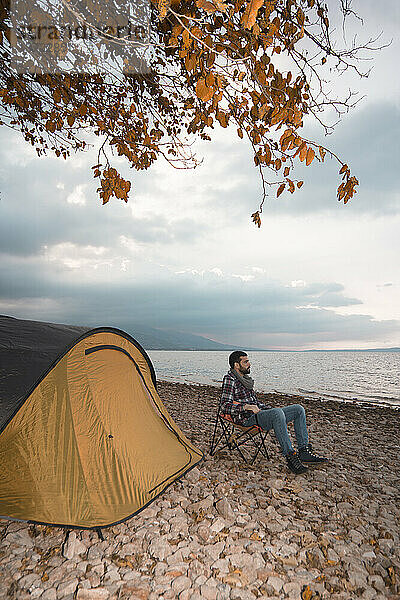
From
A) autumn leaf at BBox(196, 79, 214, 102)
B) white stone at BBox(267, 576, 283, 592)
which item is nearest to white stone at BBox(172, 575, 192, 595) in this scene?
white stone at BBox(267, 576, 283, 592)

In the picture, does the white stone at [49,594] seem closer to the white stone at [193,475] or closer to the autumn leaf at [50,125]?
the white stone at [193,475]

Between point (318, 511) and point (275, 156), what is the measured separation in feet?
13.3

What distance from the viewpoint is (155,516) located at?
12.3 ft

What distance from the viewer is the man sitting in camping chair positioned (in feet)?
16.8

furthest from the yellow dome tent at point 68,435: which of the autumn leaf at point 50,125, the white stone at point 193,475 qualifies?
the autumn leaf at point 50,125

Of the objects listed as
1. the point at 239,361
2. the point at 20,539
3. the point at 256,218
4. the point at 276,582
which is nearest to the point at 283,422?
the point at 239,361

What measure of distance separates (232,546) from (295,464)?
201 centimetres

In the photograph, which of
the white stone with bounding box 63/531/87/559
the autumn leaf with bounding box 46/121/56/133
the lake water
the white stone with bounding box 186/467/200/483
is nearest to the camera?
the white stone with bounding box 63/531/87/559

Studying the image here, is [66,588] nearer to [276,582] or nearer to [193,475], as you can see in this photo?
[276,582]

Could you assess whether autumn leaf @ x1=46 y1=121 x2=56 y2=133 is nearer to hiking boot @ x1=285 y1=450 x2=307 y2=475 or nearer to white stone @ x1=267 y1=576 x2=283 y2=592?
hiking boot @ x1=285 y1=450 x2=307 y2=475

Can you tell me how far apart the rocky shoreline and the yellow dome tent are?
199mm

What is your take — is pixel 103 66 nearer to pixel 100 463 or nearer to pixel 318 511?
pixel 100 463

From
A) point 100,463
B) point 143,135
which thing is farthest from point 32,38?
point 100,463

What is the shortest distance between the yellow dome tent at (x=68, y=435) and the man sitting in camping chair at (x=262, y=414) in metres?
1.51
